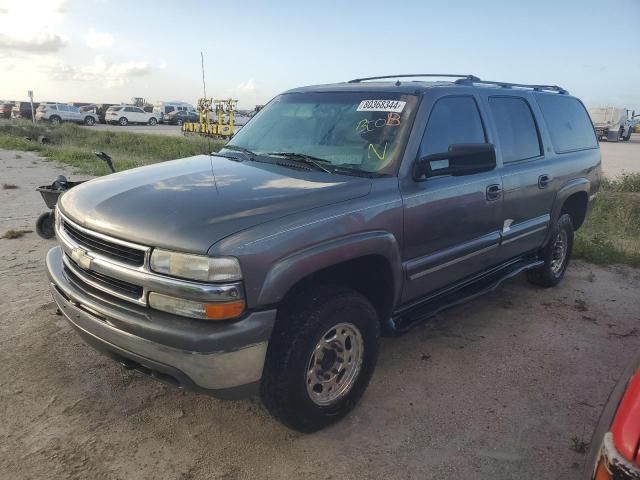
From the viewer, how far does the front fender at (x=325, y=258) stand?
238 cm

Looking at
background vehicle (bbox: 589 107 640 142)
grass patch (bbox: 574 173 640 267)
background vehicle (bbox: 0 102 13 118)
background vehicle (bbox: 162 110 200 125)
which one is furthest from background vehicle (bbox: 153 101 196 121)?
grass patch (bbox: 574 173 640 267)

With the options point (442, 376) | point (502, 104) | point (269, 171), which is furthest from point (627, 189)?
point (269, 171)

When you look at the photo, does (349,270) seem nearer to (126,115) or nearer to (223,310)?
(223,310)

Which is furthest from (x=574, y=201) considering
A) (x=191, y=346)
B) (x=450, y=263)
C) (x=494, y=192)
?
(x=191, y=346)

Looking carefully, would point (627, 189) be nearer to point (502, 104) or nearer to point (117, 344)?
point (502, 104)

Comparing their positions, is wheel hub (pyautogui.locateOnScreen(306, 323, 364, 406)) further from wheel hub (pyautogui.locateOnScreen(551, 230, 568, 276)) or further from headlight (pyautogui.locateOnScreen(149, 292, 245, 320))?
wheel hub (pyautogui.locateOnScreen(551, 230, 568, 276))

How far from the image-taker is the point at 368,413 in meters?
3.08

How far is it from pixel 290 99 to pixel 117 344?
7.83 ft

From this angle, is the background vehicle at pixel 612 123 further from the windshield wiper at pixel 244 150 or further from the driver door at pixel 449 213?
the windshield wiper at pixel 244 150

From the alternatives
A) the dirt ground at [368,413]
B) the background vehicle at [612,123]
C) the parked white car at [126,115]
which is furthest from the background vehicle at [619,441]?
the parked white car at [126,115]

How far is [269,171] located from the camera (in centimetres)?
321

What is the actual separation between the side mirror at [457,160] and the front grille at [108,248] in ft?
5.51

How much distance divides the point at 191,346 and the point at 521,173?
9.92 feet

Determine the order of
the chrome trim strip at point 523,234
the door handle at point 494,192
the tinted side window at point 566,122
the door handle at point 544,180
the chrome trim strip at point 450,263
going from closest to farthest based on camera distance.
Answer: the chrome trim strip at point 450,263, the door handle at point 494,192, the chrome trim strip at point 523,234, the door handle at point 544,180, the tinted side window at point 566,122
